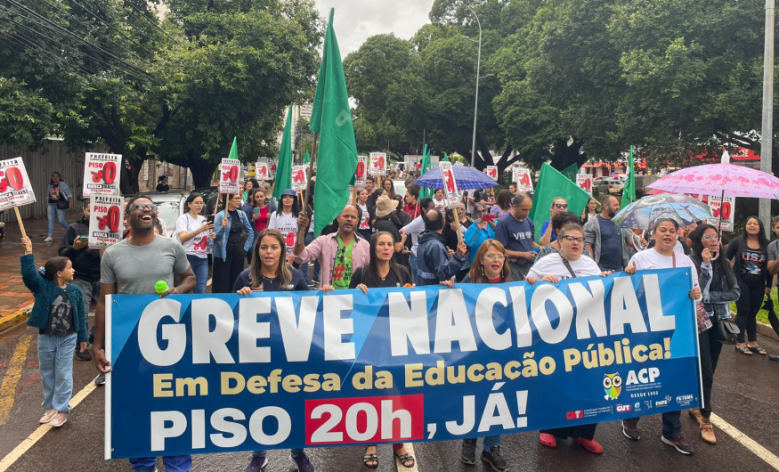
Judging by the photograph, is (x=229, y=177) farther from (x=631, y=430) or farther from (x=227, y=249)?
(x=631, y=430)

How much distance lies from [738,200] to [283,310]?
676 inches

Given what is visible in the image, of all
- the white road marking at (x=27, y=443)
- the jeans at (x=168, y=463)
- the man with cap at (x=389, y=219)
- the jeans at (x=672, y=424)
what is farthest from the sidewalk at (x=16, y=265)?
the jeans at (x=672, y=424)

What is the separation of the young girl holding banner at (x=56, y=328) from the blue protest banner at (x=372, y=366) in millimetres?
1480

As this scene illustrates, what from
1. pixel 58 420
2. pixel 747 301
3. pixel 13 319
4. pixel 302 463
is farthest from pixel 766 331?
pixel 13 319

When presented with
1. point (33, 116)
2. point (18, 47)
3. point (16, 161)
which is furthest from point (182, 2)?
point (16, 161)

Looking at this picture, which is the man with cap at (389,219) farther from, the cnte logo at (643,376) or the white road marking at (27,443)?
the white road marking at (27,443)

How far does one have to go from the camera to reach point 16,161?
545cm

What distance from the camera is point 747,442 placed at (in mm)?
4785

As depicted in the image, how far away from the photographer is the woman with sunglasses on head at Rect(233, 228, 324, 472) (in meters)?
4.14

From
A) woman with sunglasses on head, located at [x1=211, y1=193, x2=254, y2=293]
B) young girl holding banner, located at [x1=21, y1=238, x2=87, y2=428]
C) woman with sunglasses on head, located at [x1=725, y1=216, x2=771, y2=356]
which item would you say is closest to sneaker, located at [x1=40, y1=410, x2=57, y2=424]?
young girl holding banner, located at [x1=21, y1=238, x2=87, y2=428]

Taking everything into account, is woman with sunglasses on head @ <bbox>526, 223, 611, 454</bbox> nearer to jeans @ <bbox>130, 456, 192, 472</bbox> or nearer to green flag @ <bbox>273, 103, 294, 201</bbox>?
jeans @ <bbox>130, 456, 192, 472</bbox>

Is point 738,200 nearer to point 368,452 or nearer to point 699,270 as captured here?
point 699,270

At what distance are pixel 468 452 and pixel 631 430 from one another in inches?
57.1

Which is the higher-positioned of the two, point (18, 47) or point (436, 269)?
point (18, 47)
